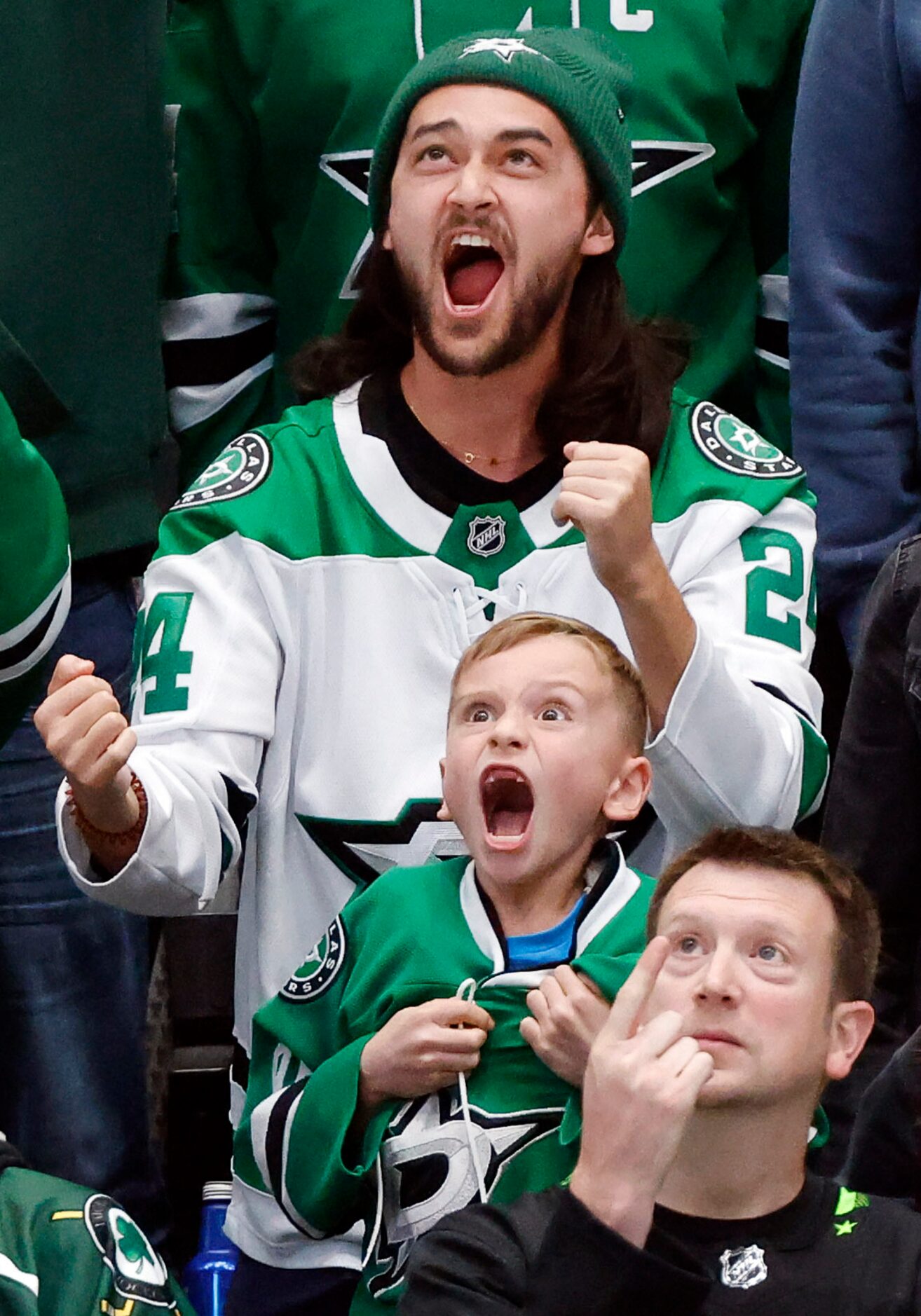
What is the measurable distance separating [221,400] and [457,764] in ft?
3.67

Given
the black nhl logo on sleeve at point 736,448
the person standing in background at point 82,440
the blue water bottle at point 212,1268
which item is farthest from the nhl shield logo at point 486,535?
the blue water bottle at point 212,1268

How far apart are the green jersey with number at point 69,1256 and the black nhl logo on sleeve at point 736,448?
1106 millimetres

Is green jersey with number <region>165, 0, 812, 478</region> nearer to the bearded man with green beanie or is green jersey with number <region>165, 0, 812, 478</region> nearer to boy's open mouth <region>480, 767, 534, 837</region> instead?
the bearded man with green beanie

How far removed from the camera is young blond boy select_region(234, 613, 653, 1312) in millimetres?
2330

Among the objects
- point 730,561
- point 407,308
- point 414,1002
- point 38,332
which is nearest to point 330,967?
point 414,1002

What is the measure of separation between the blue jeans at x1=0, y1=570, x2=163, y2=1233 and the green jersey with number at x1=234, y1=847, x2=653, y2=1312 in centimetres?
61

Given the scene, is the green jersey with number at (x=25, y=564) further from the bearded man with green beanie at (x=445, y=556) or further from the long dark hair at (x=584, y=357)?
the long dark hair at (x=584, y=357)

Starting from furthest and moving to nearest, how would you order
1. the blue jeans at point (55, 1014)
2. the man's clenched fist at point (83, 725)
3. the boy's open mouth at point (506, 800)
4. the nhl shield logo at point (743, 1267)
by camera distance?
1. the blue jeans at point (55, 1014)
2. the boy's open mouth at point (506, 800)
3. the man's clenched fist at point (83, 725)
4. the nhl shield logo at point (743, 1267)

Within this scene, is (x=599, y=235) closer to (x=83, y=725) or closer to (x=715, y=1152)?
(x=83, y=725)

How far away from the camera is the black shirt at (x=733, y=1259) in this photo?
80.0 inches

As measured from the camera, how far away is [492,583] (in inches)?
110

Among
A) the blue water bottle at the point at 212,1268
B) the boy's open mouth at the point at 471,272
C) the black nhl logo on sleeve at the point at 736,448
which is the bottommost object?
the blue water bottle at the point at 212,1268

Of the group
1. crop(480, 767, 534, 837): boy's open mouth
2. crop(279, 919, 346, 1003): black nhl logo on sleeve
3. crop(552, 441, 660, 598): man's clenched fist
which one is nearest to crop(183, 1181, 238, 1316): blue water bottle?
crop(279, 919, 346, 1003): black nhl logo on sleeve

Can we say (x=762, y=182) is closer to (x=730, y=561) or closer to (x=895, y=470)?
(x=895, y=470)
